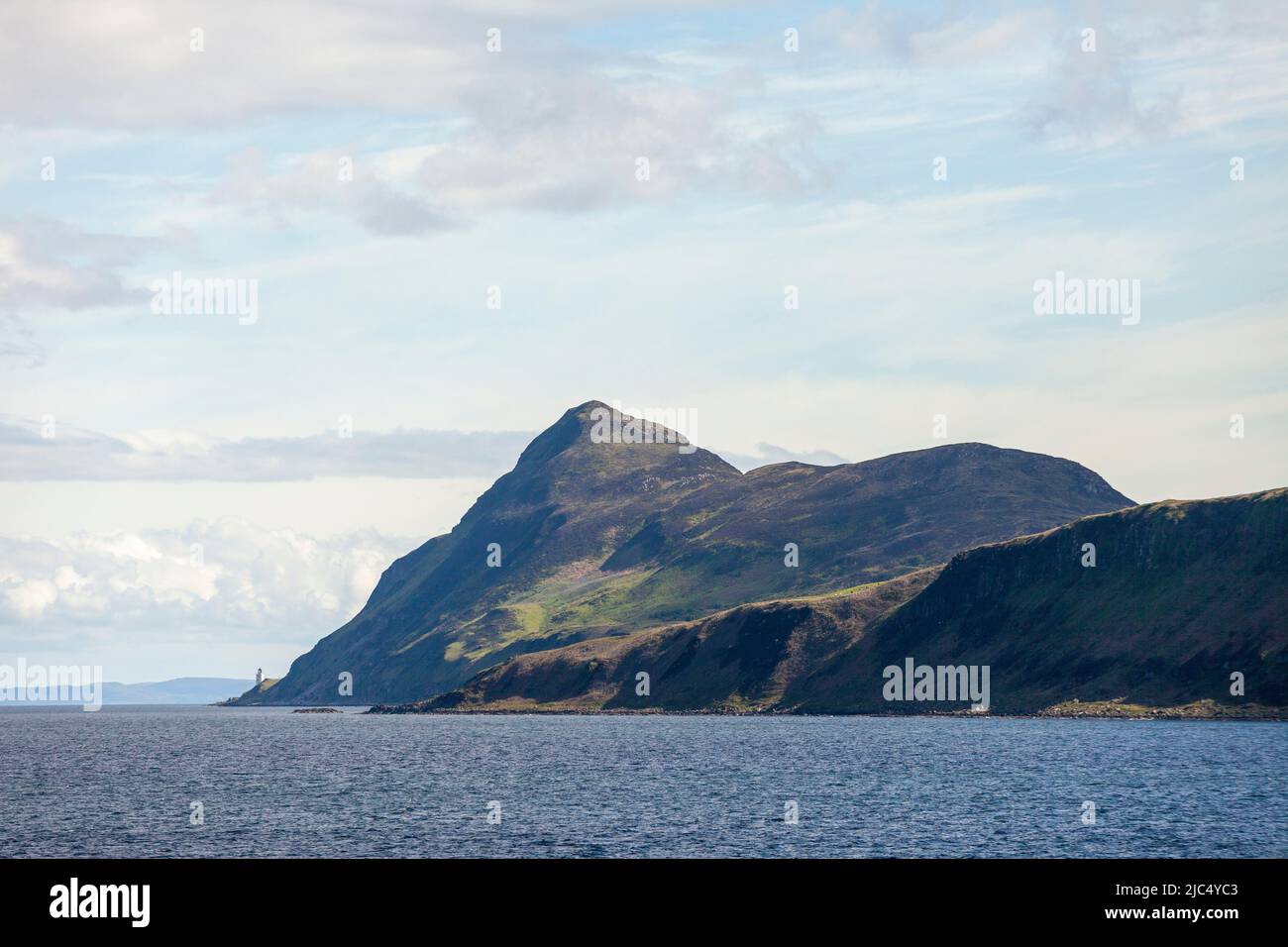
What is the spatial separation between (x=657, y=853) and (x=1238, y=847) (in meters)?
37.8

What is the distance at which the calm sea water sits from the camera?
9062 centimetres

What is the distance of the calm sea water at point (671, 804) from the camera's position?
90625mm

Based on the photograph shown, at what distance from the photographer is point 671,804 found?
116 m

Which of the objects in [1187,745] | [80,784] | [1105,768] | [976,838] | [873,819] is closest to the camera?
[976,838]

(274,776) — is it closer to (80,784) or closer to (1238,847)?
(80,784)
